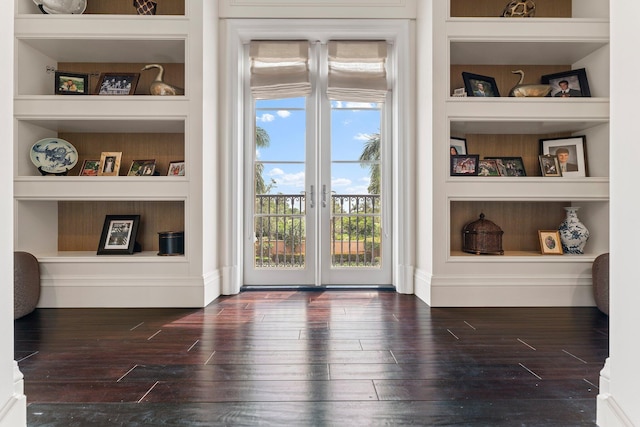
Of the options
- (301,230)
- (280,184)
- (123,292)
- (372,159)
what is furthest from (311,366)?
(372,159)

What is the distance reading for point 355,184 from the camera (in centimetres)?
356

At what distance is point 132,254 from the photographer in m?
2.95

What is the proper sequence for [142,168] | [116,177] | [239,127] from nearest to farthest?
[116,177] → [142,168] → [239,127]

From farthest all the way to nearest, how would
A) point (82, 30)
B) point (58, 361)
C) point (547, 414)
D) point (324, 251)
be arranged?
point (324, 251) < point (82, 30) < point (58, 361) < point (547, 414)

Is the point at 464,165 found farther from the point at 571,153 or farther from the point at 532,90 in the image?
the point at 571,153

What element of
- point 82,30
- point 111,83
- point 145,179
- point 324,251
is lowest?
point 324,251

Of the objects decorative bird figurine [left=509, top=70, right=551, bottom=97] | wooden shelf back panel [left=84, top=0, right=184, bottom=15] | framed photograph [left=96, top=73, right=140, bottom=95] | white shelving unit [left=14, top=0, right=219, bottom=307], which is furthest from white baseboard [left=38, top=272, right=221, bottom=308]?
decorative bird figurine [left=509, top=70, right=551, bottom=97]

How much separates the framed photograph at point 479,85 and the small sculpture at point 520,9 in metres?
0.45

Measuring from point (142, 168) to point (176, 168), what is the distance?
0.82 ft

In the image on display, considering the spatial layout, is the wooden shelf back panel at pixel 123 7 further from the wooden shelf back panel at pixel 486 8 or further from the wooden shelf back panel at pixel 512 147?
the wooden shelf back panel at pixel 512 147

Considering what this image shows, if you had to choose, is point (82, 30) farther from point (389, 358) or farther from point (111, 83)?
point (389, 358)
